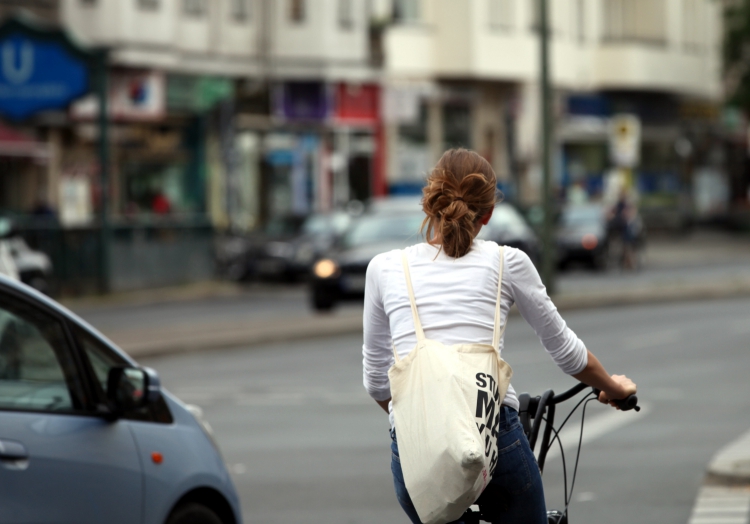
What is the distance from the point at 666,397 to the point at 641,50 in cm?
4172

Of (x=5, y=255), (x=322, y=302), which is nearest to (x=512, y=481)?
(x=5, y=255)

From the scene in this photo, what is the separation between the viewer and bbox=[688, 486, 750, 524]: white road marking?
26.8 feet

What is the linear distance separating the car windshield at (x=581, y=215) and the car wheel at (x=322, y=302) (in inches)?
598

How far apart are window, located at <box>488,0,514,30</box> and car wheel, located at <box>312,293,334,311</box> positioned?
25.9m

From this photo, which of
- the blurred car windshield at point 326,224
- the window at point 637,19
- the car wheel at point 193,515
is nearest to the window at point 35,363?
the car wheel at point 193,515

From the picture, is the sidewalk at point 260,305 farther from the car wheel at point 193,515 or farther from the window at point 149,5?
the car wheel at point 193,515

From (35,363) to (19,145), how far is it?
28999mm

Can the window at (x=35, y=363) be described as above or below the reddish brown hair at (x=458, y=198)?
below

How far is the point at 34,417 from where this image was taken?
4957mm

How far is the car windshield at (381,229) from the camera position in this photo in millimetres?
23438

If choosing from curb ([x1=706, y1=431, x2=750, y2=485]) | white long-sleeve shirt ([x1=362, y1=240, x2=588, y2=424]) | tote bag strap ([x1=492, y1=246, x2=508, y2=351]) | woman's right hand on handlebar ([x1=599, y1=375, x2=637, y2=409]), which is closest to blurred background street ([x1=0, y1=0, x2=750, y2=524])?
curb ([x1=706, y1=431, x2=750, y2=485])

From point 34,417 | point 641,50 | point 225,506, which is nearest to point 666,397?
point 225,506

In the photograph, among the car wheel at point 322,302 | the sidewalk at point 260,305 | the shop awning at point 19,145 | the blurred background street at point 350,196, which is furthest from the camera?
the shop awning at point 19,145

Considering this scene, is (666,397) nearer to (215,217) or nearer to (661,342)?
(661,342)
